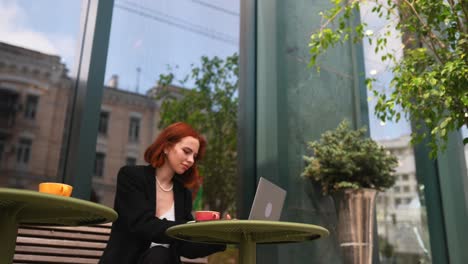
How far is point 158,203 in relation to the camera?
6.90 feet

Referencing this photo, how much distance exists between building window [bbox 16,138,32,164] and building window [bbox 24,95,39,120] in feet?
0.81

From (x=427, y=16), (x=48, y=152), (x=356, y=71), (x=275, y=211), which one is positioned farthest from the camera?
(x=356, y=71)

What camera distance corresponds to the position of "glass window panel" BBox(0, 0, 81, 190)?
3680mm

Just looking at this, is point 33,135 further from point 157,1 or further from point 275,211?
point 275,211

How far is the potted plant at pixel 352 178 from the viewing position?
3.03 metres

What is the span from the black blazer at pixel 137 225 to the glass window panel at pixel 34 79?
151 centimetres

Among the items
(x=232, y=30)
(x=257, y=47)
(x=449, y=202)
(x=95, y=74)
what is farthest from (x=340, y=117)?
(x=95, y=74)

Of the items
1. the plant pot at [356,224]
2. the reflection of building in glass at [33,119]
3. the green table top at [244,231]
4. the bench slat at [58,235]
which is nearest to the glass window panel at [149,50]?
the reflection of building in glass at [33,119]

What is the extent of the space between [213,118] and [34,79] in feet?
7.25

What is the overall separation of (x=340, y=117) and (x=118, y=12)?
7.32 ft

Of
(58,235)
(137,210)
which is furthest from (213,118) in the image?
(137,210)

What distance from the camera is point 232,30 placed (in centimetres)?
491

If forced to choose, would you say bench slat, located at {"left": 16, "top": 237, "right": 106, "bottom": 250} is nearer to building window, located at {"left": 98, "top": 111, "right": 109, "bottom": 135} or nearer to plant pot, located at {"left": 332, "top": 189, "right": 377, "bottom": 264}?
plant pot, located at {"left": 332, "top": 189, "right": 377, "bottom": 264}

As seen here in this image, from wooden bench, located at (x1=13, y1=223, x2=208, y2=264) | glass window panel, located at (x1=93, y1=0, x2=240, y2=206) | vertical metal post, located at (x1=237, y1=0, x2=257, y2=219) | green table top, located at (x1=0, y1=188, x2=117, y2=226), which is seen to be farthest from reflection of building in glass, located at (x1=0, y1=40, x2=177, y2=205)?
green table top, located at (x1=0, y1=188, x2=117, y2=226)
